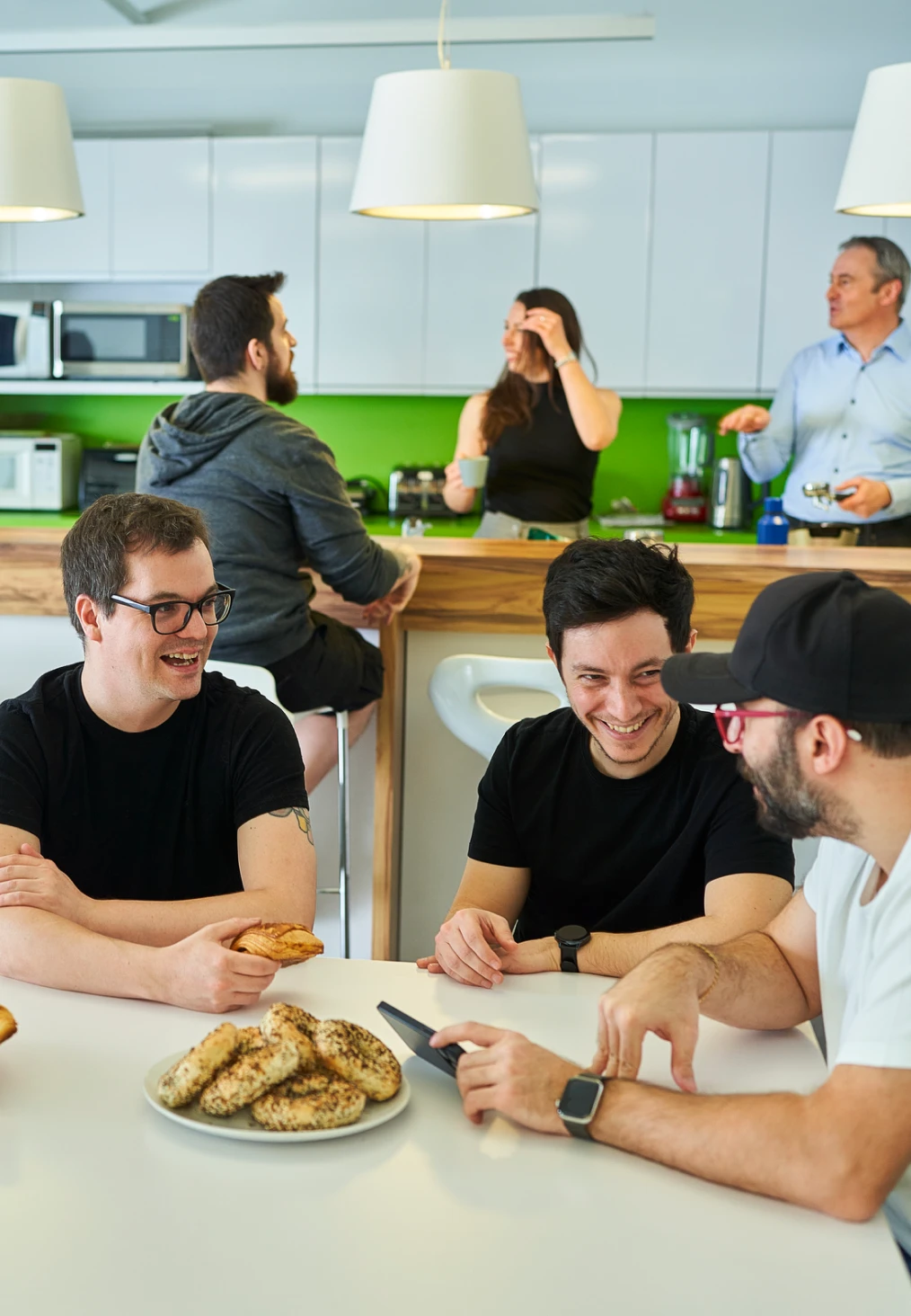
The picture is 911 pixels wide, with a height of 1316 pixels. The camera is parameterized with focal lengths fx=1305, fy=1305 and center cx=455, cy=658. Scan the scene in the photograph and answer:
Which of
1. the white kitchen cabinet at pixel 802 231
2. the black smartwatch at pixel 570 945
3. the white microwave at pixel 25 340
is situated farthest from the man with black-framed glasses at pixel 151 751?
the white microwave at pixel 25 340

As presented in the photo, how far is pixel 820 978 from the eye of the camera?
4.48 ft

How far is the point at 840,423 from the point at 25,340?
3261 mm

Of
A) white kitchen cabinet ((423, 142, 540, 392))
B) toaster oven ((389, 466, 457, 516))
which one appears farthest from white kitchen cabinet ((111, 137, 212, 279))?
toaster oven ((389, 466, 457, 516))

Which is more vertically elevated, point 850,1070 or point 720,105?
point 720,105

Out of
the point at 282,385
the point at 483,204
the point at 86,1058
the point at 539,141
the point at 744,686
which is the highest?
the point at 539,141

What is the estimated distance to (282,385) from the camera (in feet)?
9.62

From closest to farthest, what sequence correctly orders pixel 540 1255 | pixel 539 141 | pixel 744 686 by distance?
pixel 540 1255, pixel 744 686, pixel 539 141

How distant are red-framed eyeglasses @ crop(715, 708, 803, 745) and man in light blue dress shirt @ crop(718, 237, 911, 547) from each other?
3.01m

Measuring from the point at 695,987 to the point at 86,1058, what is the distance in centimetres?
59

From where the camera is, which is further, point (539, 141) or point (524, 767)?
point (539, 141)

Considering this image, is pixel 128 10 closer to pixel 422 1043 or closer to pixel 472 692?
pixel 472 692

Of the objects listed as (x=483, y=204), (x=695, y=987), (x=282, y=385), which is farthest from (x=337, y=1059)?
(x=483, y=204)

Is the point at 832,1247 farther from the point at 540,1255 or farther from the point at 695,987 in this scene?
the point at 695,987

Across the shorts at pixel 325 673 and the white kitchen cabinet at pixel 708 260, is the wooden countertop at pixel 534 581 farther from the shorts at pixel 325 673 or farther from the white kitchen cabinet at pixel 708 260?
the white kitchen cabinet at pixel 708 260
